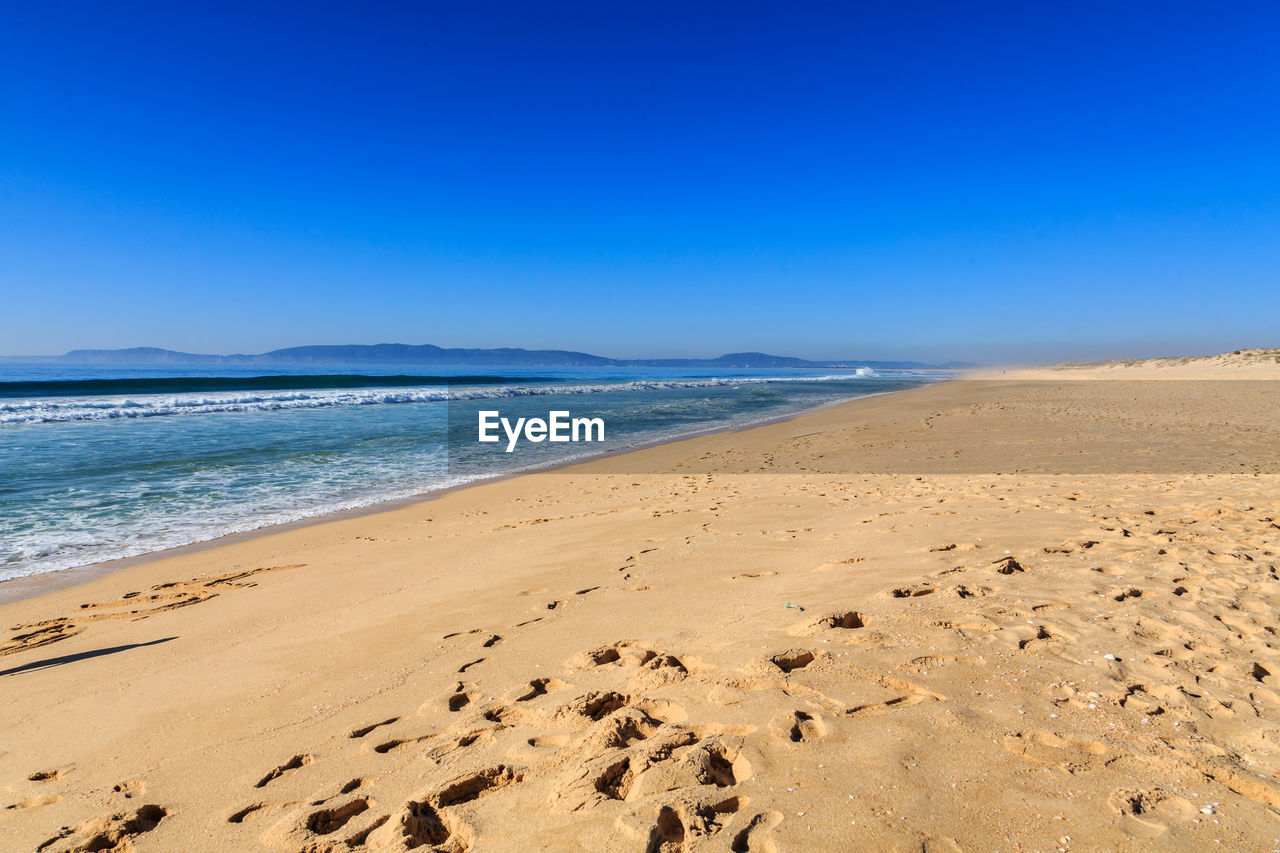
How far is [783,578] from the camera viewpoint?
439 cm

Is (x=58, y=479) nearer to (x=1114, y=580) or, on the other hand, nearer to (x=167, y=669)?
(x=167, y=669)

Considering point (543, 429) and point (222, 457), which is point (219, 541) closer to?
point (222, 457)

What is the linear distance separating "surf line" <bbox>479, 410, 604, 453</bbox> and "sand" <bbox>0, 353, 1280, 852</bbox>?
10.4m

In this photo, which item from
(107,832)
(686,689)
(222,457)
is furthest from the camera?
(222,457)

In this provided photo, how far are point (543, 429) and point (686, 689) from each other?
17.4m

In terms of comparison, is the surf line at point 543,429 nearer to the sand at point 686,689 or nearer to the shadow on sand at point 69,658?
the sand at point 686,689

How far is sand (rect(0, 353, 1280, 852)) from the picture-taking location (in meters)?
1.98

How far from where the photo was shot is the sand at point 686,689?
198 centimetres

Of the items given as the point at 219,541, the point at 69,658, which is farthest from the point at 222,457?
the point at 69,658

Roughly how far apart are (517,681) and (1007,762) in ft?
7.19

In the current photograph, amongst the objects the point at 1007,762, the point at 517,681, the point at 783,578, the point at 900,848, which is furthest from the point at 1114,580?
the point at 517,681

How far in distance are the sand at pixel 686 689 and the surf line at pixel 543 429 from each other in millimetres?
10435

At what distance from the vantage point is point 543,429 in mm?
19844

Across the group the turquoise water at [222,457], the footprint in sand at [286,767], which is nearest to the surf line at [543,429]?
the turquoise water at [222,457]
